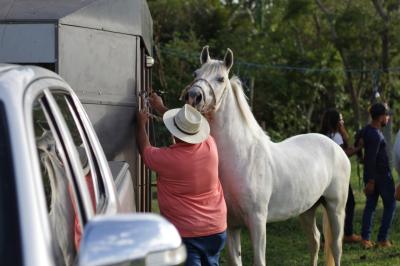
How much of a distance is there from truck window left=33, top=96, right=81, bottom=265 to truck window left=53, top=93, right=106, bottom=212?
12.0 inches

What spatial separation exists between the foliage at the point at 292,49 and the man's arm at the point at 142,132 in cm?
1506

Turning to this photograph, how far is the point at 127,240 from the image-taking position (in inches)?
80.1

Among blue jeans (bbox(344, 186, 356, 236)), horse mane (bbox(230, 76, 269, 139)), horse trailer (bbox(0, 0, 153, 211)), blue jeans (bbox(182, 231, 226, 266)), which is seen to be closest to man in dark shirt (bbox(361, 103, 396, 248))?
blue jeans (bbox(344, 186, 356, 236))

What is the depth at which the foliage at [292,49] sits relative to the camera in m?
24.3

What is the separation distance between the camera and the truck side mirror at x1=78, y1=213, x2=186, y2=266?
78.0 inches

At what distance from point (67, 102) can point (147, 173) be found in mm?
3925

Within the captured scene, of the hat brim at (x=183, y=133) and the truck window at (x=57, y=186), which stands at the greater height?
the truck window at (x=57, y=186)

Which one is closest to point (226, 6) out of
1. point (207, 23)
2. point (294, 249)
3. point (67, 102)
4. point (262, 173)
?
point (207, 23)

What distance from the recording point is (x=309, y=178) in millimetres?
8016

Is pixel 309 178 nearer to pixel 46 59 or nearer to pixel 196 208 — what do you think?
pixel 196 208

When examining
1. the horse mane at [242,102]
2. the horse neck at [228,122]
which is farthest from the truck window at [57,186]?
the horse mane at [242,102]

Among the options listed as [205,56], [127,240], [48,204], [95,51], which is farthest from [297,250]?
[127,240]

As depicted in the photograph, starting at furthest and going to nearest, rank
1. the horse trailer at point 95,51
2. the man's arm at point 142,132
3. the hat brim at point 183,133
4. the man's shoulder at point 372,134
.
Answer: the man's shoulder at point 372,134 → the man's arm at point 142,132 → the hat brim at point 183,133 → the horse trailer at point 95,51

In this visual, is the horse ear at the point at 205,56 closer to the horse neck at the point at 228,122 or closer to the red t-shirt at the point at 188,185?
the horse neck at the point at 228,122
